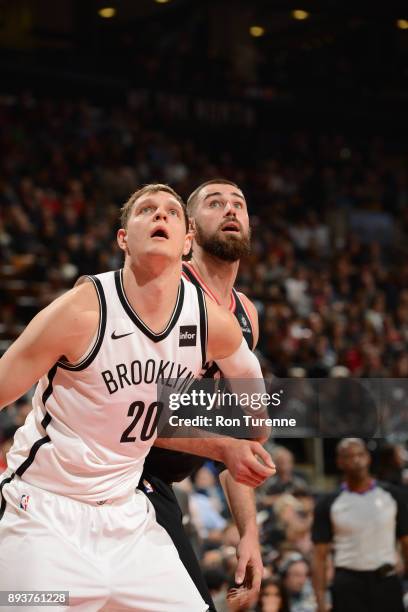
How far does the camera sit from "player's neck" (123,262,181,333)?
3559 mm

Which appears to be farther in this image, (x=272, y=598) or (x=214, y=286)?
(x=272, y=598)

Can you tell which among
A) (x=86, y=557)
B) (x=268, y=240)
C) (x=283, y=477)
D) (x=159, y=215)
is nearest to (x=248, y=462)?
(x=86, y=557)

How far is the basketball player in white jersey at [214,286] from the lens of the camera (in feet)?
13.8

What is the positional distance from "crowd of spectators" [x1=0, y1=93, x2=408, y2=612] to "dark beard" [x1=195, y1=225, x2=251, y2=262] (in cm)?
273

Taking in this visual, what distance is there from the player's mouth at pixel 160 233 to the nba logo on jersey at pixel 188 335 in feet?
1.10

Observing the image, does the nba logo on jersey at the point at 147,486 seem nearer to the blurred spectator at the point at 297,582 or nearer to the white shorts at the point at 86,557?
the white shorts at the point at 86,557

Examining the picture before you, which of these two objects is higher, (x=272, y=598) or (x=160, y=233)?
(x=160, y=233)

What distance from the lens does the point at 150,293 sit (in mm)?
3568

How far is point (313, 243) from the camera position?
666 inches

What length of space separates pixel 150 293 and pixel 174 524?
1121mm

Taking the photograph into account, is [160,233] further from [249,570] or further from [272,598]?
[272,598]

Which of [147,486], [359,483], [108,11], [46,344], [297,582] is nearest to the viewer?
[46,344]

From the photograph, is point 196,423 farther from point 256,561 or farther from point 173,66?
point 173,66

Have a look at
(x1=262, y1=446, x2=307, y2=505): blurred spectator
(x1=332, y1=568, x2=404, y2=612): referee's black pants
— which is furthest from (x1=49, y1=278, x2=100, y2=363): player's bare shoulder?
(x1=262, y1=446, x2=307, y2=505): blurred spectator
